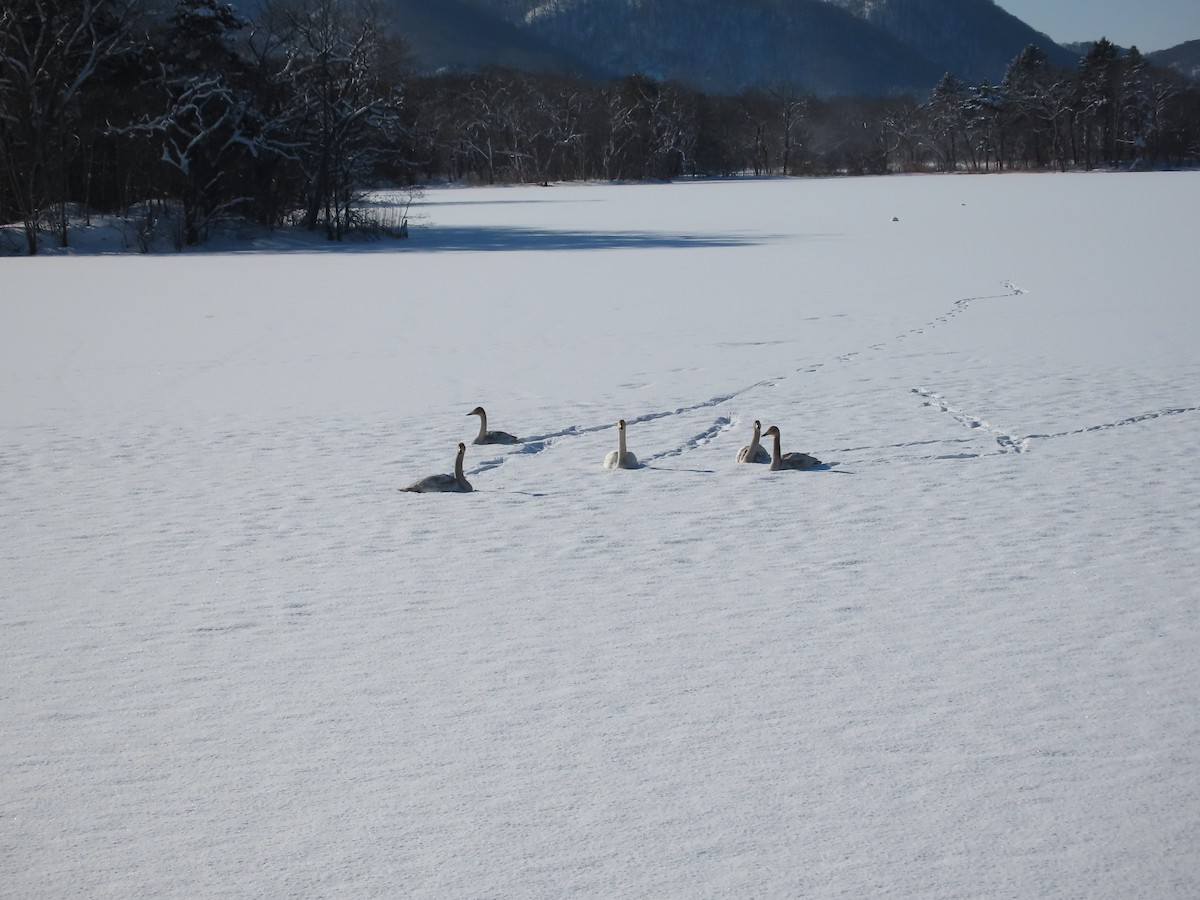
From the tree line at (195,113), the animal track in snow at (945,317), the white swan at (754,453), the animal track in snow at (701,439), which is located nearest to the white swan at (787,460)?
the white swan at (754,453)

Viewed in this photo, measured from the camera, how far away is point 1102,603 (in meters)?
5.76

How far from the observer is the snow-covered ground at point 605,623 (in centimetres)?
381

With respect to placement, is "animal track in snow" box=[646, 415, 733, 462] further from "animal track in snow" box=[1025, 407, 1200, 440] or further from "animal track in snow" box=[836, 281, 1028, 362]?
"animal track in snow" box=[836, 281, 1028, 362]

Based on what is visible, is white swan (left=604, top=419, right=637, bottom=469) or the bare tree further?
the bare tree

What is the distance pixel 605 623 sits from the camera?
567cm

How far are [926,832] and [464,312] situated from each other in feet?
45.8

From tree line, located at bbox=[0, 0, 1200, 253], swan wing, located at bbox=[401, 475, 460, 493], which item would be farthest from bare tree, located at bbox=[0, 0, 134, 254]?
swan wing, located at bbox=[401, 475, 460, 493]

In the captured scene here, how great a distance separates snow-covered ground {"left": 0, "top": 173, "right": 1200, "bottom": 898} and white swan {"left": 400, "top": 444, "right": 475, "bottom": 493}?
0.13m

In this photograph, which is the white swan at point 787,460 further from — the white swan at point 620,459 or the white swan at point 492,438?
the white swan at point 492,438

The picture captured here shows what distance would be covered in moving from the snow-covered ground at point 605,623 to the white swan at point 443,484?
0.13 m

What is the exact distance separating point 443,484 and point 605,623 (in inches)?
102

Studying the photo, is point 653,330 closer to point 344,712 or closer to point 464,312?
point 464,312

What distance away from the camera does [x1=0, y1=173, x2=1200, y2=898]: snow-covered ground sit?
381 centimetres

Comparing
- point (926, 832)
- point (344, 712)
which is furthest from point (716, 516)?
point (926, 832)
